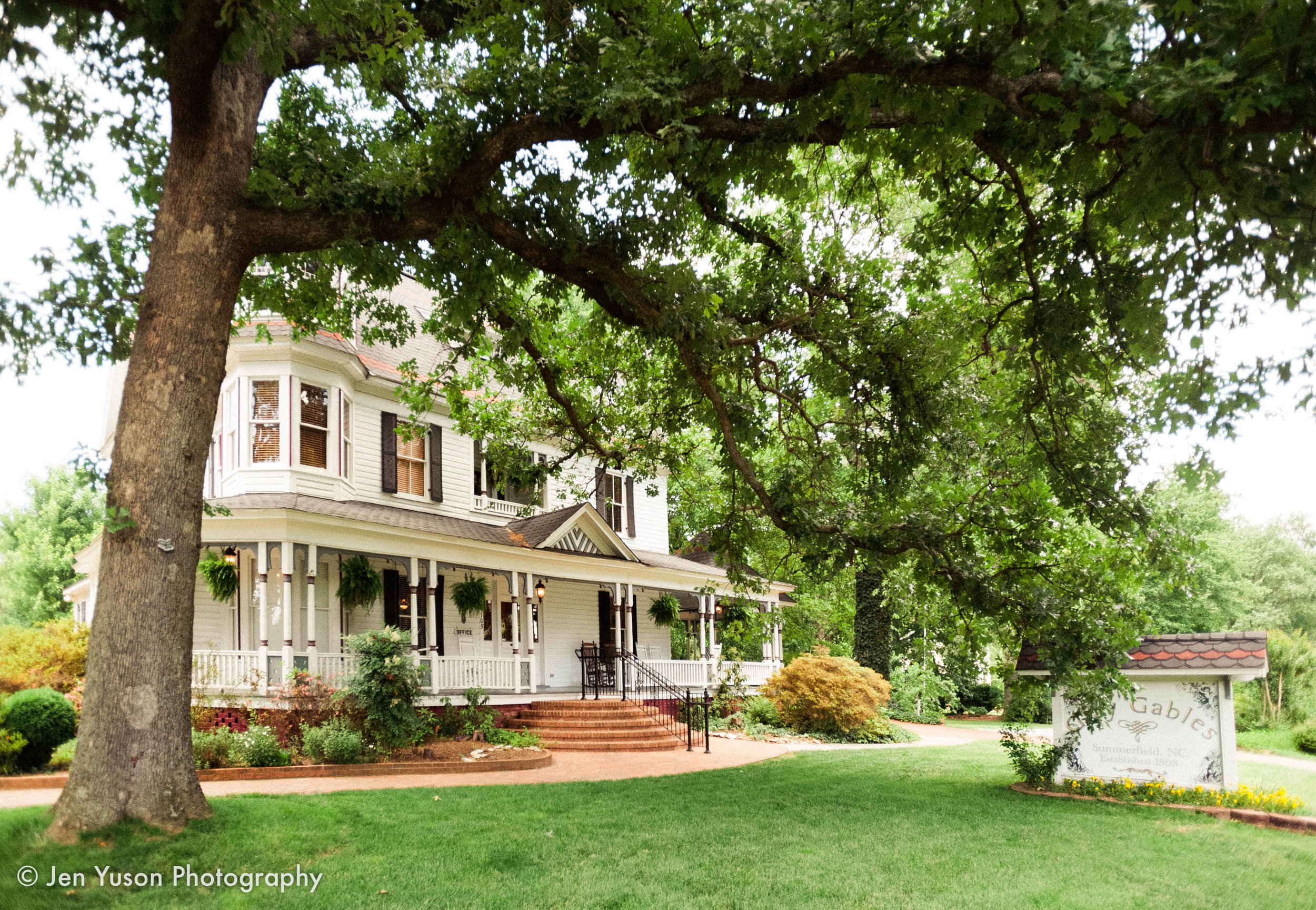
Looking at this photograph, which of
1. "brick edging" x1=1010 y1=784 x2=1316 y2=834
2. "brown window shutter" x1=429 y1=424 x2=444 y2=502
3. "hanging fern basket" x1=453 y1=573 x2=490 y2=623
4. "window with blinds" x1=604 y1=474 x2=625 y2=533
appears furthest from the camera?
"window with blinds" x1=604 y1=474 x2=625 y2=533

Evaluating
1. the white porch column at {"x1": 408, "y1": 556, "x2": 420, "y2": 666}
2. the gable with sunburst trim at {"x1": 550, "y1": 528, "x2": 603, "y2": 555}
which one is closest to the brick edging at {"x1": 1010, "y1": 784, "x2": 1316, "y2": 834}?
the white porch column at {"x1": 408, "y1": 556, "x2": 420, "y2": 666}

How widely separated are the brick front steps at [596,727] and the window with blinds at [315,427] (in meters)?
6.13

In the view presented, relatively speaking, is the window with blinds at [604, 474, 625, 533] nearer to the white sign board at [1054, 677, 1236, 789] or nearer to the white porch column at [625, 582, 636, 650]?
the white porch column at [625, 582, 636, 650]

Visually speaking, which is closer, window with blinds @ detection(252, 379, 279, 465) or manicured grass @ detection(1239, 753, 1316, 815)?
manicured grass @ detection(1239, 753, 1316, 815)

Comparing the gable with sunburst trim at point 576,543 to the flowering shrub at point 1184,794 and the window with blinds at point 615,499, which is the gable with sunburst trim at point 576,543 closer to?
the window with blinds at point 615,499

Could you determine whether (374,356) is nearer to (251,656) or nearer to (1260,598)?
(251,656)

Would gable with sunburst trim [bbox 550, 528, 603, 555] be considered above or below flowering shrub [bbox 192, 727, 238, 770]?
above

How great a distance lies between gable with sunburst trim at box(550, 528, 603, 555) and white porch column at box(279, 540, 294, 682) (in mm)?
6389

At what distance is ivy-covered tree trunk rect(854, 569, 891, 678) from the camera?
26141 mm

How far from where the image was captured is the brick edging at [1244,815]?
8.75 metres

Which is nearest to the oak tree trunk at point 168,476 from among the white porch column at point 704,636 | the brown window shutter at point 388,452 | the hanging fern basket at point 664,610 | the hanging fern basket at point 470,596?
the brown window shutter at point 388,452

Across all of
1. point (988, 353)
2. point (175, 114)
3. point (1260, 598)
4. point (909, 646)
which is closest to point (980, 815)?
point (988, 353)

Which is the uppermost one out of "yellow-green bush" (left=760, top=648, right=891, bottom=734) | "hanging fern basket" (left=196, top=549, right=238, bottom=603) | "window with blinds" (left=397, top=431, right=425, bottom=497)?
"window with blinds" (left=397, top=431, right=425, bottom=497)

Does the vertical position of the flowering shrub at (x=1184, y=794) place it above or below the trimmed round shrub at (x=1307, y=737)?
above
